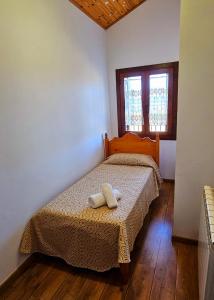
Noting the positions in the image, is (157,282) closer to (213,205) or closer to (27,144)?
(213,205)

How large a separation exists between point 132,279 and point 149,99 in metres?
2.55

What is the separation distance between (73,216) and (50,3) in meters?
2.09

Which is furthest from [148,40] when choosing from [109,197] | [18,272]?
[18,272]

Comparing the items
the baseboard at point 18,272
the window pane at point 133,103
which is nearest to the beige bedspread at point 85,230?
the baseboard at point 18,272

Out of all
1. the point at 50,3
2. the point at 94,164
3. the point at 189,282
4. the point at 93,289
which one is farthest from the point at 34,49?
the point at 189,282

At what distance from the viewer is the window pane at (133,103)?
3.38m

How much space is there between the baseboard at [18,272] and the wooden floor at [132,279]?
0.08ft

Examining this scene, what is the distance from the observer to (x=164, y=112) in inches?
129

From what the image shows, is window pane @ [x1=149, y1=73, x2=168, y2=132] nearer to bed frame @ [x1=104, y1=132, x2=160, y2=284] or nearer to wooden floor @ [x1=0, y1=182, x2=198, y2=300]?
bed frame @ [x1=104, y1=132, x2=160, y2=284]

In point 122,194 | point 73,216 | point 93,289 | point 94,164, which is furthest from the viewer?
point 94,164

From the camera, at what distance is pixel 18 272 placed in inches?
69.4

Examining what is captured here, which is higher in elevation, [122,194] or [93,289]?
[122,194]

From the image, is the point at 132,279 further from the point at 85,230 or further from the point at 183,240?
the point at 183,240

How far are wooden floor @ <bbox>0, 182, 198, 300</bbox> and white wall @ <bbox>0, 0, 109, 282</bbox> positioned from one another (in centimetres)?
23
